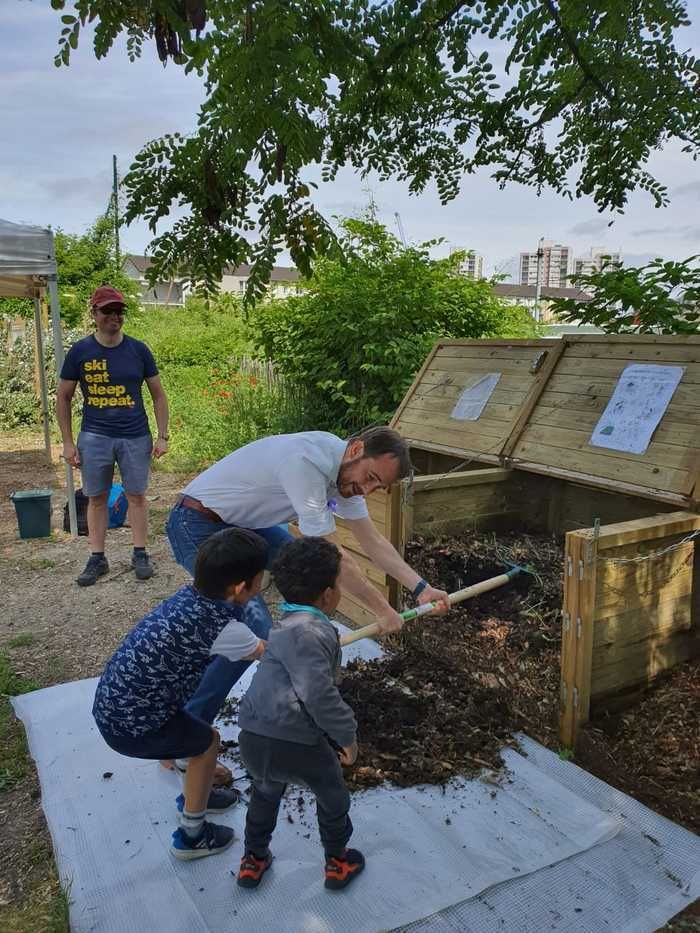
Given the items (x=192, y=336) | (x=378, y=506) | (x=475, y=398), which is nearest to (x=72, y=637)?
(x=378, y=506)

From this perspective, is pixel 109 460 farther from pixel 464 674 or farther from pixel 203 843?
pixel 203 843

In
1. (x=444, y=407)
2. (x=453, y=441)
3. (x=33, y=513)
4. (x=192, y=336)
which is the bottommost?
(x=33, y=513)

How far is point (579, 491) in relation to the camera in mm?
4277

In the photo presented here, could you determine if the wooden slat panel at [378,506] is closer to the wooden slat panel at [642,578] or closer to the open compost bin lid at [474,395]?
the open compost bin lid at [474,395]

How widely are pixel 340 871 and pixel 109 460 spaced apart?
3.36 m

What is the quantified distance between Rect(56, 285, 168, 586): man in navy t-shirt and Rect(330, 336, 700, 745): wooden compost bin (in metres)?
1.74

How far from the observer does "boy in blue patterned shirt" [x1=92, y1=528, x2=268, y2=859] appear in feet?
6.66

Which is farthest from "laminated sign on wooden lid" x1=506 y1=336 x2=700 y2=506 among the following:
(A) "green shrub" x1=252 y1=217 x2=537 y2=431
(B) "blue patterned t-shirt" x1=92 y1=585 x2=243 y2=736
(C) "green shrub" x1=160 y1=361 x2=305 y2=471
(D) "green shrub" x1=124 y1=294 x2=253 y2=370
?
(D) "green shrub" x1=124 y1=294 x2=253 y2=370

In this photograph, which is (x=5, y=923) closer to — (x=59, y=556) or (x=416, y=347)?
(x=59, y=556)

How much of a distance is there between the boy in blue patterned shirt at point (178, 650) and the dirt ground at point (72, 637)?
62 centimetres

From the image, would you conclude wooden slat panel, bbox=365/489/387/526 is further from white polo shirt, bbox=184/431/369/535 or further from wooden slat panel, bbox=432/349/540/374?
wooden slat panel, bbox=432/349/540/374

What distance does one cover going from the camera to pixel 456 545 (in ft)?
13.5

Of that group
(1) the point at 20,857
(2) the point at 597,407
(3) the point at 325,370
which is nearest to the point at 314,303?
(3) the point at 325,370

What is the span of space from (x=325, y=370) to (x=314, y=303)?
0.70 meters
